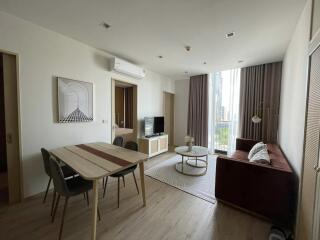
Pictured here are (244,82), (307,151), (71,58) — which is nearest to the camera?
(307,151)

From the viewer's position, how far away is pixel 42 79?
222 centimetres

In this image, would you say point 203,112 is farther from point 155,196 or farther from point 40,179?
point 40,179

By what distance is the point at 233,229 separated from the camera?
168cm

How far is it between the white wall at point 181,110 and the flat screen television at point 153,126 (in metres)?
1.10

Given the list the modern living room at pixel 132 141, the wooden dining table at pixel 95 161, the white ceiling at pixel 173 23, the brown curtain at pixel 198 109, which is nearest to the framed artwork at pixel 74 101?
the modern living room at pixel 132 141

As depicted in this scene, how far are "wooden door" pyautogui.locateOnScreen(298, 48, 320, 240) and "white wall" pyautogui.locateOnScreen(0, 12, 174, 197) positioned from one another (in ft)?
10.4

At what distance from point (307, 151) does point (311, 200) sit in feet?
1.41

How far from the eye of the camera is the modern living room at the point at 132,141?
156 centimetres

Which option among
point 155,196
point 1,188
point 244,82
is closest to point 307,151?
point 155,196

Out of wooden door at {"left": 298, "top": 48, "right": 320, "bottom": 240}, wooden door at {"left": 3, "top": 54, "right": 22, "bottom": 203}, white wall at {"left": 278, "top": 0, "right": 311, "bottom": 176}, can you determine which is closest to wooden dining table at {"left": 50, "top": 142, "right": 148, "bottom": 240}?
wooden door at {"left": 3, "top": 54, "right": 22, "bottom": 203}

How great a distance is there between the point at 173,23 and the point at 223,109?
3.28m

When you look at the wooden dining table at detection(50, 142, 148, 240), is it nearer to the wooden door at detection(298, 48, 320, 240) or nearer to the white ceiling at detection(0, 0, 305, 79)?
the wooden door at detection(298, 48, 320, 240)

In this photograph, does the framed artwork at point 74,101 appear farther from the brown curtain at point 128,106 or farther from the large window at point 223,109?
the large window at point 223,109

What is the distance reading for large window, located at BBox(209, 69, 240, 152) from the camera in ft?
14.0
